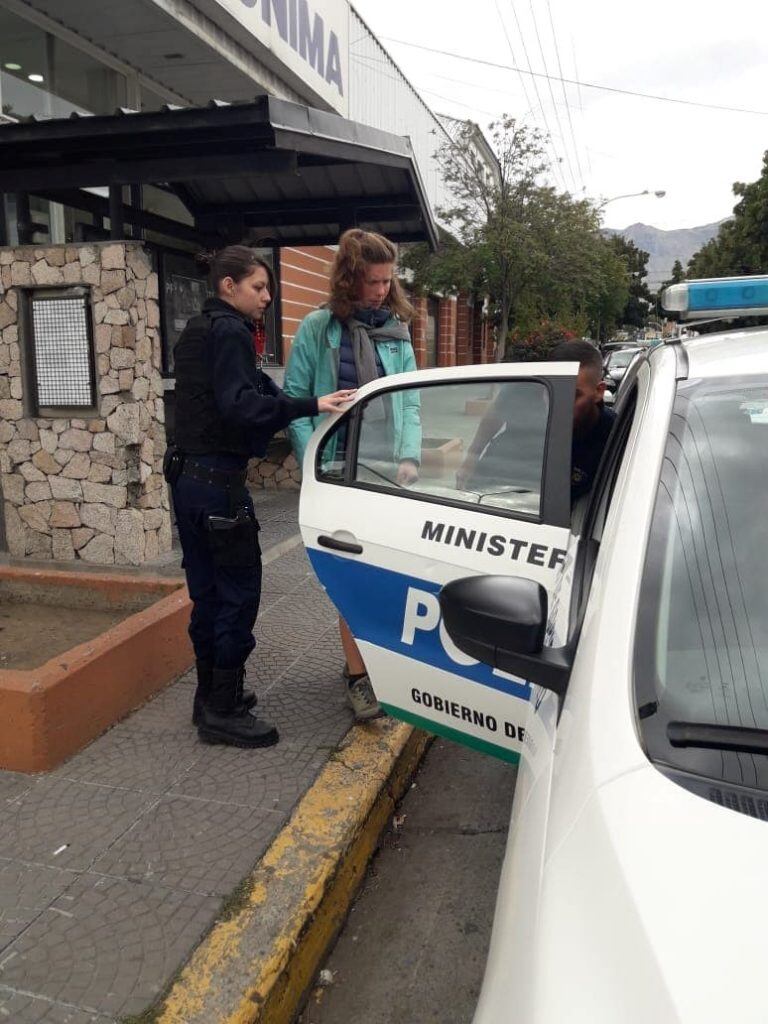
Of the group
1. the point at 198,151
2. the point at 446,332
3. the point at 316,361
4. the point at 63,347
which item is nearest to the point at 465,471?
the point at 316,361

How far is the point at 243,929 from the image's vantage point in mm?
2201

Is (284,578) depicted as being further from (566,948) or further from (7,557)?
(566,948)

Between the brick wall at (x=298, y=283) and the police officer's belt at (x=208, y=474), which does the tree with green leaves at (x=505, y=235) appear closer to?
the brick wall at (x=298, y=283)

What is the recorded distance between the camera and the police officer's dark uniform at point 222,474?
9.52ft

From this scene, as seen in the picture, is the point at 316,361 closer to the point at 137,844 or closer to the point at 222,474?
the point at 222,474

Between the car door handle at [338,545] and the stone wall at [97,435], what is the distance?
8.12 ft

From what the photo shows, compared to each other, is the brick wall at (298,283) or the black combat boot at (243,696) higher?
the brick wall at (298,283)

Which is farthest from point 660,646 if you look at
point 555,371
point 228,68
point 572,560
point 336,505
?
point 228,68

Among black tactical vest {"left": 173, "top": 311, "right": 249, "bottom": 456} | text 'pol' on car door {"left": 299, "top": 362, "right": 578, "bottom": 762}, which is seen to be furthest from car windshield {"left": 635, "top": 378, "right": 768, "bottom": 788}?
black tactical vest {"left": 173, "top": 311, "right": 249, "bottom": 456}

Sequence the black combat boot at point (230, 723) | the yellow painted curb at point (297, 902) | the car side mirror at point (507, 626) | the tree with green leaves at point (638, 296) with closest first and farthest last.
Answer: the car side mirror at point (507, 626), the yellow painted curb at point (297, 902), the black combat boot at point (230, 723), the tree with green leaves at point (638, 296)

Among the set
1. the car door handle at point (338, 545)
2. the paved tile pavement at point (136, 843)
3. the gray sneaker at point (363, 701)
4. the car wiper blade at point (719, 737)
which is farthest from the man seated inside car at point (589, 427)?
the car wiper blade at point (719, 737)

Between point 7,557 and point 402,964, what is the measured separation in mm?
3905

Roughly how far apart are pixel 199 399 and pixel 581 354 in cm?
159

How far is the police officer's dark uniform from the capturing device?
290 cm
